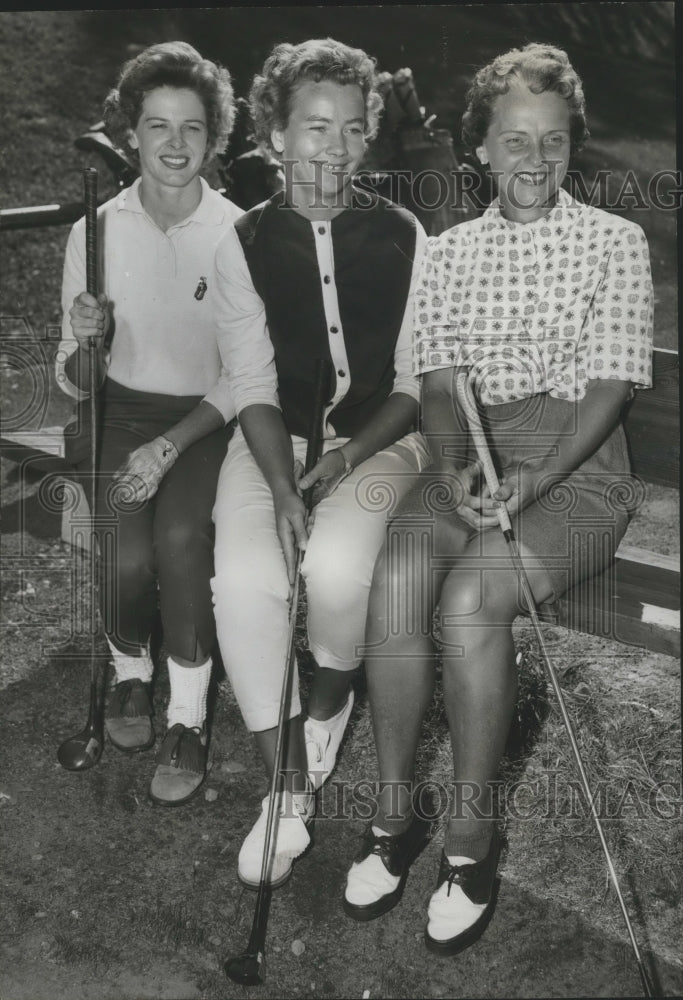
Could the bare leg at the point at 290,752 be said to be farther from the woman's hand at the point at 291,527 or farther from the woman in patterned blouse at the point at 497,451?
the woman's hand at the point at 291,527

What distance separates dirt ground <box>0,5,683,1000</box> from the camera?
256 cm

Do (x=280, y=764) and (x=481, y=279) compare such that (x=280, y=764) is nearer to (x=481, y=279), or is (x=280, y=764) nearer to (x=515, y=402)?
(x=515, y=402)

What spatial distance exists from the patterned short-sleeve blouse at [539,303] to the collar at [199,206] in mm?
668

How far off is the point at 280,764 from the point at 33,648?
1406 millimetres

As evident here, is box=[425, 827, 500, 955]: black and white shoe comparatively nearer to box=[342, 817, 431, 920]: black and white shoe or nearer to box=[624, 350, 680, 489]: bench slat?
box=[342, 817, 431, 920]: black and white shoe

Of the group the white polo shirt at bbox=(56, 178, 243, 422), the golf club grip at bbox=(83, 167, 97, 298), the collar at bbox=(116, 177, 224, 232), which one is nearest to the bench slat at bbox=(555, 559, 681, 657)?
the white polo shirt at bbox=(56, 178, 243, 422)

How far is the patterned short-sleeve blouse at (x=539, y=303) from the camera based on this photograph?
9.34ft

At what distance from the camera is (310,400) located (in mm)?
3229

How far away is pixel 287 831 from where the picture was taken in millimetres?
2848

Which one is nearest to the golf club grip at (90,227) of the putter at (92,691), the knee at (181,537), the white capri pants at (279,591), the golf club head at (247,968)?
the putter at (92,691)

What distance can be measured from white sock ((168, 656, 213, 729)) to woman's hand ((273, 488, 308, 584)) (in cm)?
55

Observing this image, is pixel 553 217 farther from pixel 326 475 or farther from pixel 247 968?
pixel 247 968

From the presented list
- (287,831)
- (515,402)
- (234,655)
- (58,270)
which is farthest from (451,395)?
(58,270)

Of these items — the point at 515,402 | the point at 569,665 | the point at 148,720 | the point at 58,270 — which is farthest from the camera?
the point at 58,270
